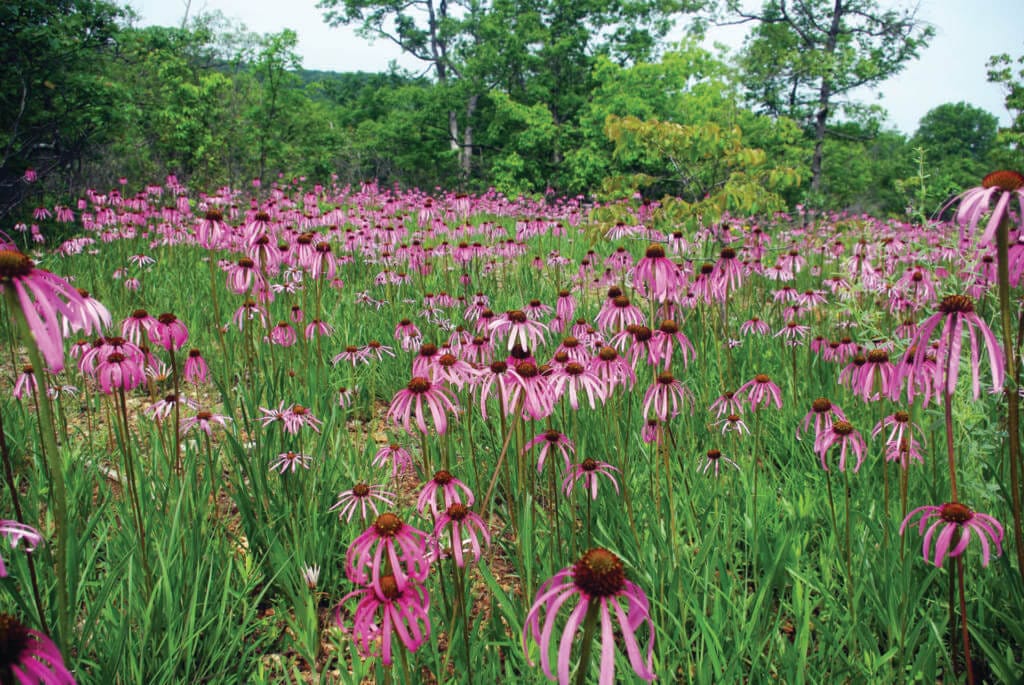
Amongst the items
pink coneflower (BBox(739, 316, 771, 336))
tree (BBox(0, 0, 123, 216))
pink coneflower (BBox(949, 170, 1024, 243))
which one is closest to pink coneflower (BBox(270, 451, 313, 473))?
pink coneflower (BBox(949, 170, 1024, 243))

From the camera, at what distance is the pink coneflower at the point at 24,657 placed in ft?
2.31

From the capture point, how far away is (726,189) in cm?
375

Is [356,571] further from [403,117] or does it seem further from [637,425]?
[403,117]

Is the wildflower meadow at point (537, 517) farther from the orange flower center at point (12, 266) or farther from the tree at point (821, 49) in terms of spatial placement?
the tree at point (821, 49)

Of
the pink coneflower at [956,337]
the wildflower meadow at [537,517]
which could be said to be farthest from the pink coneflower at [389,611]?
the pink coneflower at [956,337]

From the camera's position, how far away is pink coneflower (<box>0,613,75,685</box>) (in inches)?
27.7

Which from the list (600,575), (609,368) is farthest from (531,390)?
(600,575)

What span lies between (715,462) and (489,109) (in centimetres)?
2836

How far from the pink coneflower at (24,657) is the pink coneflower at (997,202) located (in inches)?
56.1

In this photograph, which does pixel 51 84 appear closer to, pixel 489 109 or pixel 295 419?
pixel 295 419

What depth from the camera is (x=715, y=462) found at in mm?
2180

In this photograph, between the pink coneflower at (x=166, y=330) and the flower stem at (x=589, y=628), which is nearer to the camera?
the flower stem at (x=589, y=628)

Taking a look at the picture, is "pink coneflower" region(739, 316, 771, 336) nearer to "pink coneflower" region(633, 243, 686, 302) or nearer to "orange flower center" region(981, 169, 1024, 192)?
"pink coneflower" region(633, 243, 686, 302)

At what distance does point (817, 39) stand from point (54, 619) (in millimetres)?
25914
